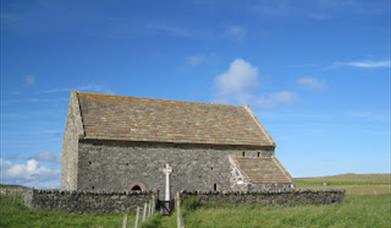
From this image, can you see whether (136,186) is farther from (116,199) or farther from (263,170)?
(263,170)

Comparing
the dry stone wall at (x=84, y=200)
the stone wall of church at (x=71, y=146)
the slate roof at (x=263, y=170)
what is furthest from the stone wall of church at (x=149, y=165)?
the dry stone wall at (x=84, y=200)

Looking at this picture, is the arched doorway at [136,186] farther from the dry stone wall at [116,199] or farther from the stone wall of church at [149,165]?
the dry stone wall at [116,199]

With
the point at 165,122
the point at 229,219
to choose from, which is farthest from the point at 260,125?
the point at 229,219

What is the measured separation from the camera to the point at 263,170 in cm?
3606

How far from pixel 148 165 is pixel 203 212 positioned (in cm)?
996

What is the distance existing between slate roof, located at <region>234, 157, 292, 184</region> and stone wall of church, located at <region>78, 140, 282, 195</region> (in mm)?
1267

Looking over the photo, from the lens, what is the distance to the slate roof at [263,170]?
34.8 meters

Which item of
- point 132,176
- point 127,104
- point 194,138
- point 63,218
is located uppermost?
point 127,104

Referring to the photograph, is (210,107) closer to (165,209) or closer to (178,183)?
(178,183)

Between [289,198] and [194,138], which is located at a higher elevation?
[194,138]

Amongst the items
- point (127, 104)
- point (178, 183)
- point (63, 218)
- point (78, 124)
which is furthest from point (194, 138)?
point (63, 218)

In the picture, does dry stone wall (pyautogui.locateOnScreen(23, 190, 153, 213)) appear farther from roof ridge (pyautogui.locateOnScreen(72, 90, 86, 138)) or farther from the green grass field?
roof ridge (pyautogui.locateOnScreen(72, 90, 86, 138))

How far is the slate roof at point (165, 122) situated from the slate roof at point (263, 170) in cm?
160

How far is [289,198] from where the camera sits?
30016 millimetres
